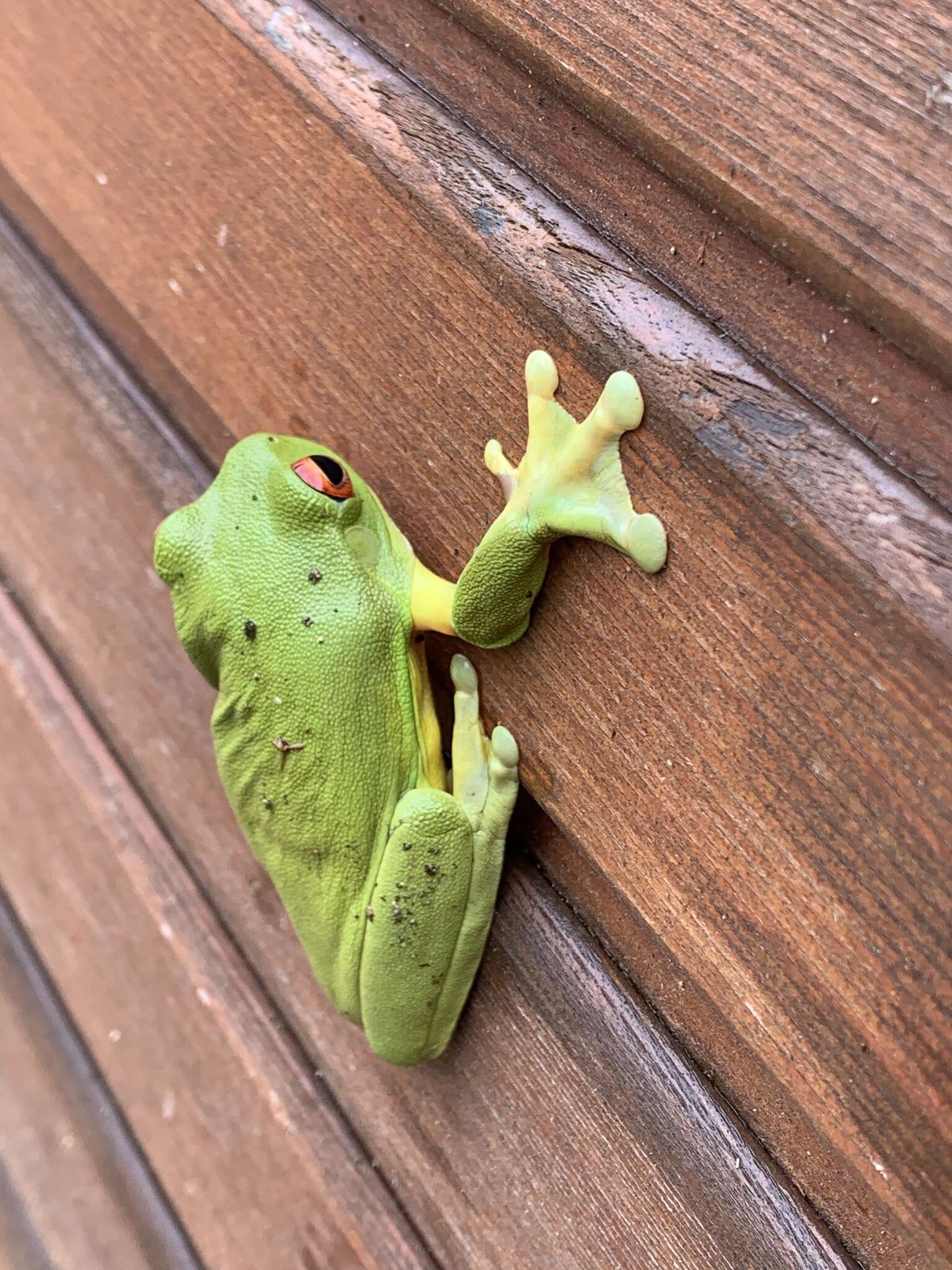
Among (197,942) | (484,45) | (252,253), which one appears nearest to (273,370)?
(252,253)

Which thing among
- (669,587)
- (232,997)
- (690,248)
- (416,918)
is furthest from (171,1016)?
(690,248)

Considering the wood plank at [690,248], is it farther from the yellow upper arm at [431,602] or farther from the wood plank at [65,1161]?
the wood plank at [65,1161]

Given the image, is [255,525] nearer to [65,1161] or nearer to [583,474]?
[583,474]

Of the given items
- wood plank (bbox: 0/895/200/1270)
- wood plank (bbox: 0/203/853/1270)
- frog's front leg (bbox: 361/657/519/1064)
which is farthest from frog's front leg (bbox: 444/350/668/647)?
wood plank (bbox: 0/895/200/1270)

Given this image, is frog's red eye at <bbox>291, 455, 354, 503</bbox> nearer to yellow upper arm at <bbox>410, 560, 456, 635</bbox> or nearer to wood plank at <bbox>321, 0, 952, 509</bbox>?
yellow upper arm at <bbox>410, 560, 456, 635</bbox>

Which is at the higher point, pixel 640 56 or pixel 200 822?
pixel 640 56

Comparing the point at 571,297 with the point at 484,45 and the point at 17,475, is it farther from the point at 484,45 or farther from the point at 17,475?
the point at 17,475
